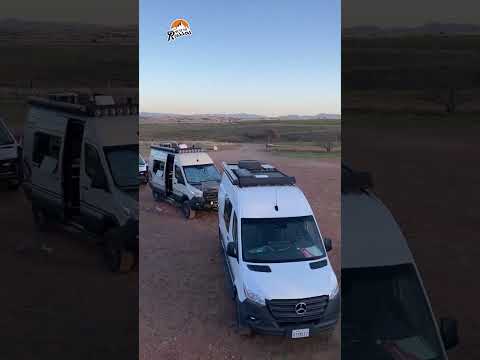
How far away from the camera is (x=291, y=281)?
441 centimetres

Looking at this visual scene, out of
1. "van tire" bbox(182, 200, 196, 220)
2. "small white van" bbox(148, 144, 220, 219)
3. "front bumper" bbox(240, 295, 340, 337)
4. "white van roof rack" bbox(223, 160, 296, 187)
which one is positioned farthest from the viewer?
"small white van" bbox(148, 144, 220, 219)

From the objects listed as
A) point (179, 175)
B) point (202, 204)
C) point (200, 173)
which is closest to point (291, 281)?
point (202, 204)

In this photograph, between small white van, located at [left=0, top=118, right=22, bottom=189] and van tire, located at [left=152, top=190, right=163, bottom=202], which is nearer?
small white van, located at [left=0, top=118, right=22, bottom=189]

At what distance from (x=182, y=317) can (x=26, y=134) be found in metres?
2.52

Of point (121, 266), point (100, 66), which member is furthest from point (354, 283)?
point (100, 66)

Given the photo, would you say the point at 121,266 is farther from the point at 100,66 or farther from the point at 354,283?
the point at 354,283

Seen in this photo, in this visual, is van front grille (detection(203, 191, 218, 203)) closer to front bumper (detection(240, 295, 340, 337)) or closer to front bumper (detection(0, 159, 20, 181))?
front bumper (detection(240, 295, 340, 337))

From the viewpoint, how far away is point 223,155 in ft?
27.2

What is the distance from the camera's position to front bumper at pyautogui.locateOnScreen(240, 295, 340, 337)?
4227mm

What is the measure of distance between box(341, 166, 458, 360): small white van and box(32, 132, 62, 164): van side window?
7.23 ft

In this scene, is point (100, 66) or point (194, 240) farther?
point (194, 240)

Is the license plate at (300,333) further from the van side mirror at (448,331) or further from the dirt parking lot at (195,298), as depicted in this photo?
the van side mirror at (448,331)

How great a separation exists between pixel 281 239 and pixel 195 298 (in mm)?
1194

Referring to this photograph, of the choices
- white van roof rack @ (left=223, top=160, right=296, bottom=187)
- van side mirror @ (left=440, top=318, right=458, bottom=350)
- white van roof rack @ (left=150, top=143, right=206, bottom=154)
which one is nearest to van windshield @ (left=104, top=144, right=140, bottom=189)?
white van roof rack @ (left=223, top=160, right=296, bottom=187)
